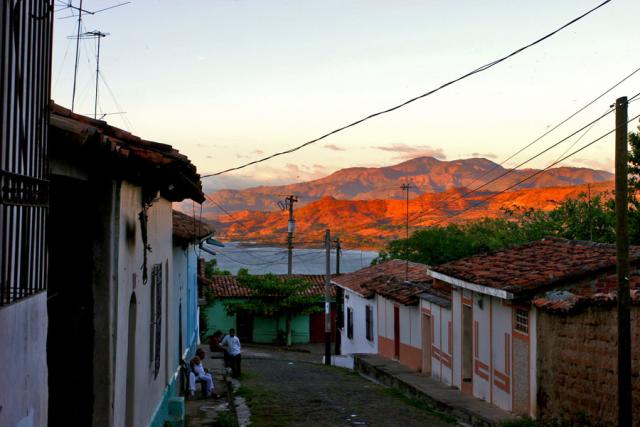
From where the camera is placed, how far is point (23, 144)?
4414 millimetres

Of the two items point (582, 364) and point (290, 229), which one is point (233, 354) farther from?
point (290, 229)

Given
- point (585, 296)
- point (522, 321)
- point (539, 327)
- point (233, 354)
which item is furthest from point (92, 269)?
point (233, 354)

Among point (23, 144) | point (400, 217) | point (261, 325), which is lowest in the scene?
point (261, 325)

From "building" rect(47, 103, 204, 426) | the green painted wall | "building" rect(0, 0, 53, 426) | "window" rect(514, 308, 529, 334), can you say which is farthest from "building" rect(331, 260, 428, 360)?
"building" rect(0, 0, 53, 426)

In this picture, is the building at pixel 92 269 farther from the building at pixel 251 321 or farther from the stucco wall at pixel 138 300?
the building at pixel 251 321

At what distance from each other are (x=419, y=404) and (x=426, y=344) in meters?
4.93

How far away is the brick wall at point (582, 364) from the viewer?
1122cm

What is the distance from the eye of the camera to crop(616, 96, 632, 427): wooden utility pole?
33.9 feet

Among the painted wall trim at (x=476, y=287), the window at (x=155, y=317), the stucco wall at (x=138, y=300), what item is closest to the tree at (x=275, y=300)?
the painted wall trim at (x=476, y=287)

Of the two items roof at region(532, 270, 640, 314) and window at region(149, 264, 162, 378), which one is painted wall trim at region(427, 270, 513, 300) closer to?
Answer: roof at region(532, 270, 640, 314)

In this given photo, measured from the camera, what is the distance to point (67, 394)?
687 centimetres

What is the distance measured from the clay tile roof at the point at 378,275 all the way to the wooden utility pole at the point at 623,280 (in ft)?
56.9

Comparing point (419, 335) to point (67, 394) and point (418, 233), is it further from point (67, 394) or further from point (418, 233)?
point (418, 233)

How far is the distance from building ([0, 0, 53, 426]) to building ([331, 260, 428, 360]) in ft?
66.4
